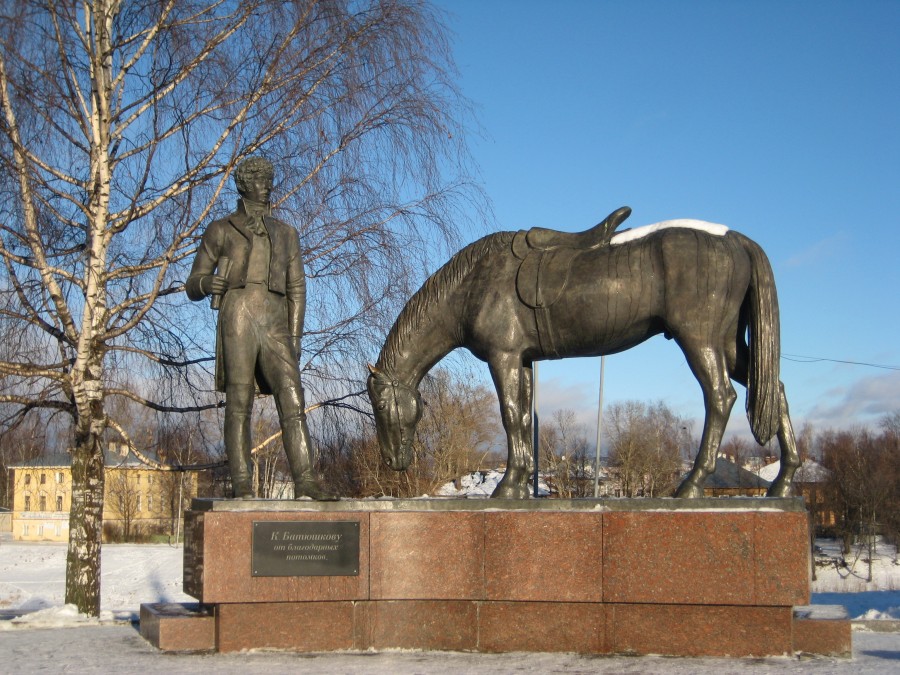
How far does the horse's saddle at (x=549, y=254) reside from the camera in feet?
24.8

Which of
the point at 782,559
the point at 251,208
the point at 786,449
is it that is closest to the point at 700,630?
the point at 782,559

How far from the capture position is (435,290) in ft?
26.0

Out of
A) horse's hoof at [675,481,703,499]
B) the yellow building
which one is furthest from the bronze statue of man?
the yellow building

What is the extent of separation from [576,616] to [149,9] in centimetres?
781

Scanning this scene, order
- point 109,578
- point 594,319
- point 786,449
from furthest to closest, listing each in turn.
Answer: point 109,578 < point 594,319 < point 786,449

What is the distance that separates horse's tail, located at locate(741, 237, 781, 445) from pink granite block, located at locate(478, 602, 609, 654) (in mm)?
1826

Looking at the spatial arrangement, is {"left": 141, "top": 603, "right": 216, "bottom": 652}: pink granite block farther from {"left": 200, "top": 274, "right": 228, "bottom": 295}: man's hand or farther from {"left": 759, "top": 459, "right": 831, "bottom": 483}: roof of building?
{"left": 759, "top": 459, "right": 831, "bottom": 483}: roof of building

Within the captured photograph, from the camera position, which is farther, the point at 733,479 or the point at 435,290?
the point at 733,479

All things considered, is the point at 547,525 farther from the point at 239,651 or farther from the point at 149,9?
the point at 149,9

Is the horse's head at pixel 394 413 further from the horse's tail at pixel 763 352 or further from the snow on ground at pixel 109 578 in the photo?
the snow on ground at pixel 109 578

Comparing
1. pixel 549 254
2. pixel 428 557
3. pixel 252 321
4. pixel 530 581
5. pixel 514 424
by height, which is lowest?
pixel 530 581

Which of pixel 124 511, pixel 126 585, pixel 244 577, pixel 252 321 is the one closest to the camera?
pixel 244 577

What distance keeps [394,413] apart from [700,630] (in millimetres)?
2825

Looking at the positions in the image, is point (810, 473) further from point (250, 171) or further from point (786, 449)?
point (250, 171)
